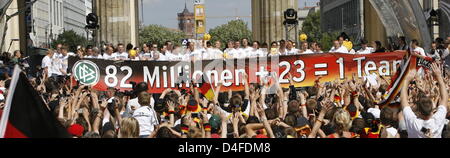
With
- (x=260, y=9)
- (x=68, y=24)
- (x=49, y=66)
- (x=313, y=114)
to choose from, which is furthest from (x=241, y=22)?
(x=313, y=114)

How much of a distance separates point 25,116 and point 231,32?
562 ft

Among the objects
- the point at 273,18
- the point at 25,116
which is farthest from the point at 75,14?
the point at 25,116

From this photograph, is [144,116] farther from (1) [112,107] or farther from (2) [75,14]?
(2) [75,14]

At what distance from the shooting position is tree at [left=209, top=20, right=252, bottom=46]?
174m

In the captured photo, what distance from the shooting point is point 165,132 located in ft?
26.4

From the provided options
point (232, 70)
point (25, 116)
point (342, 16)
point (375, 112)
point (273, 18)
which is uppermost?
point (342, 16)

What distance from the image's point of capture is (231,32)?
17600cm

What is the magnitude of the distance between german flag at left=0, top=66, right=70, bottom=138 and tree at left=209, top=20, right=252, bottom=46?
16501 cm

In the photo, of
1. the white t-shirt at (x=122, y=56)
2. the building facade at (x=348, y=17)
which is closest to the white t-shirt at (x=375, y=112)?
the white t-shirt at (x=122, y=56)

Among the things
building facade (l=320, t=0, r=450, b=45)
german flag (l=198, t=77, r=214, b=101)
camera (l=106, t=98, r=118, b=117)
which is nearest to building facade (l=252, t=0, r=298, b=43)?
building facade (l=320, t=0, r=450, b=45)

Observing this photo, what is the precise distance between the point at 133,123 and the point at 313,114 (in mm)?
3749

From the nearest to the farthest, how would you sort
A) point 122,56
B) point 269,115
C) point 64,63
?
1. point 269,115
2. point 122,56
3. point 64,63

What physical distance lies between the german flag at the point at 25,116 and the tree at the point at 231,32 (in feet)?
541

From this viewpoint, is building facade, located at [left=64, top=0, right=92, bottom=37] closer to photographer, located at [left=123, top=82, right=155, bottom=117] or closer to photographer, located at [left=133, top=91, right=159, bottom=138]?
photographer, located at [left=123, top=82, right=155, bottom=117]
